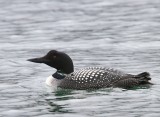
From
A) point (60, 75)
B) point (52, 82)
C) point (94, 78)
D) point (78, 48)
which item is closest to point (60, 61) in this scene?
point (60, 75)

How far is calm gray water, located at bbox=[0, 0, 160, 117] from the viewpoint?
1279 centimetres

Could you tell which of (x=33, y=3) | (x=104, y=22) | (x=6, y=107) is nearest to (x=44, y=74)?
(x=6, y=107)

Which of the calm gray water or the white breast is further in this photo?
the white breast

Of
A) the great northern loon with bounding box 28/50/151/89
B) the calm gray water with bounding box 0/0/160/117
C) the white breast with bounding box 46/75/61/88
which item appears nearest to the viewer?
the calm gray water with bounding box 0/0/160/117

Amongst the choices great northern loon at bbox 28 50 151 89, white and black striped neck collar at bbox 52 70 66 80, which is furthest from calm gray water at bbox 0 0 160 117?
white and black striped neck collar at bbox 52 70 66 80

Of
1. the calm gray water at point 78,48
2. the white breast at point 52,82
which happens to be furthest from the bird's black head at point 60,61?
the calm gray water at point 78,48

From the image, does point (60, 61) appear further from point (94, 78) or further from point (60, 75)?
point (94, 78)

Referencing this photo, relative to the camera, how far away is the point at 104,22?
75.7 ft

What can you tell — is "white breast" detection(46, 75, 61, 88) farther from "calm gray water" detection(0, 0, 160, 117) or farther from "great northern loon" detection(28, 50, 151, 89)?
"calm gray water" detection(0, 0, 160, 117)

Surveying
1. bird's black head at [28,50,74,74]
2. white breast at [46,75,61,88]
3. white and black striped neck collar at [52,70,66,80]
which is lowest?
white breast at [46,75,61,88]

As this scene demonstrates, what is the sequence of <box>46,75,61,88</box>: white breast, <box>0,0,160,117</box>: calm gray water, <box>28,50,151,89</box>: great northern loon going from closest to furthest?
1. <box>0,0,160,117</box>: calm gray water
2. <box>28,50,151,89</box>: great northern loon
3. <box>46,75,61,88</box>: white breast

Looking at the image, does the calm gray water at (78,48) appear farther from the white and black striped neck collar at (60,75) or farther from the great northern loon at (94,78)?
the white and black striped neck collar at (60,75)

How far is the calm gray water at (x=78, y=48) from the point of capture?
12.8m

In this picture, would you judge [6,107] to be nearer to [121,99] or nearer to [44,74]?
[121,99]
